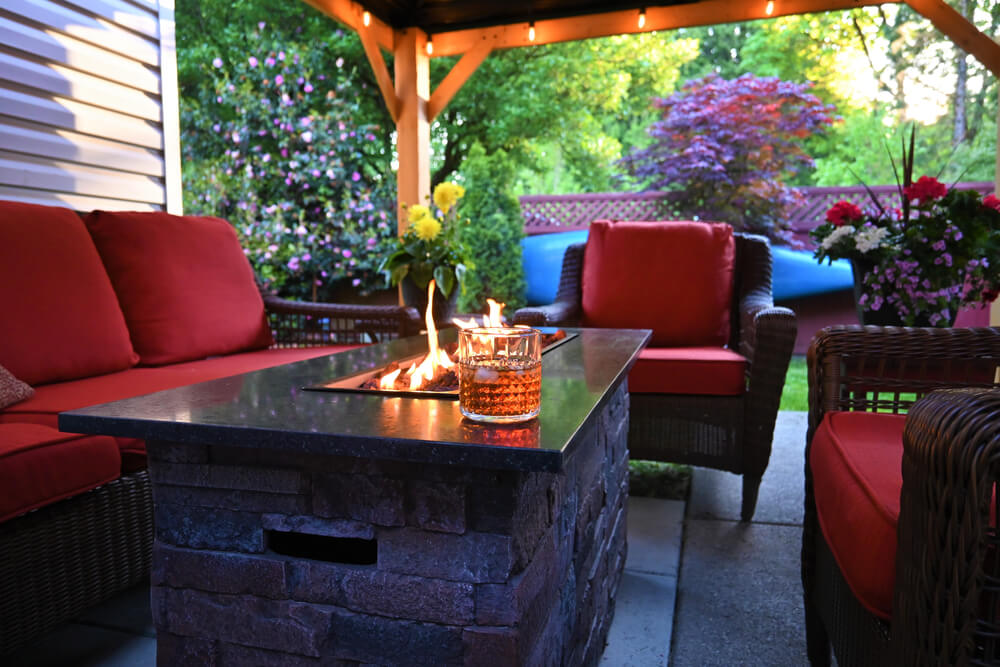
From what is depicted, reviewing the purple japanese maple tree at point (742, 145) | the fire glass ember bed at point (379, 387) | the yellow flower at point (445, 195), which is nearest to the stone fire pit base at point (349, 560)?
the fire glass ember bed at point (379, 387)

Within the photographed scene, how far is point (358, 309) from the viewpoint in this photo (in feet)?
8.70

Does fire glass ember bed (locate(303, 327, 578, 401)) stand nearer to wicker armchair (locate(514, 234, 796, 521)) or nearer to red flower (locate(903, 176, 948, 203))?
wicker armchair (locate(514, 234, 796, 521))

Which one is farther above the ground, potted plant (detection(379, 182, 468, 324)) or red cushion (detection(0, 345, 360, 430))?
potted plant (detection(379, 182, 468, 324))

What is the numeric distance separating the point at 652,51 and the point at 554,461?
9197 millimetres

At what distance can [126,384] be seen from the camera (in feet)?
5.90

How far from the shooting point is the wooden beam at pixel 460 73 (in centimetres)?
442

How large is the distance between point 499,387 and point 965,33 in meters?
3.74

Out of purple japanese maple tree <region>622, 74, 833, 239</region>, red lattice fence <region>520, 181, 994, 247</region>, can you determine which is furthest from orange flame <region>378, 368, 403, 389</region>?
red lattice fence <region>520, 181, 994, 247</region>

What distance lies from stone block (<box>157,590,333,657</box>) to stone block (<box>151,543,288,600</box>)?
1 cm

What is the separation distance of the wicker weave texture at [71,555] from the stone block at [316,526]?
0.57 meters

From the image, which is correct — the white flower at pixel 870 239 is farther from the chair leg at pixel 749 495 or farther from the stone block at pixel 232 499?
the stone block at pixel 232 499

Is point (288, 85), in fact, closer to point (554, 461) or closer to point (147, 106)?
point (147, 106)

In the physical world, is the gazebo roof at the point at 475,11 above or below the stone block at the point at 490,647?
above

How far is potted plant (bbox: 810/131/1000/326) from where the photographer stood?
7.82 feet
